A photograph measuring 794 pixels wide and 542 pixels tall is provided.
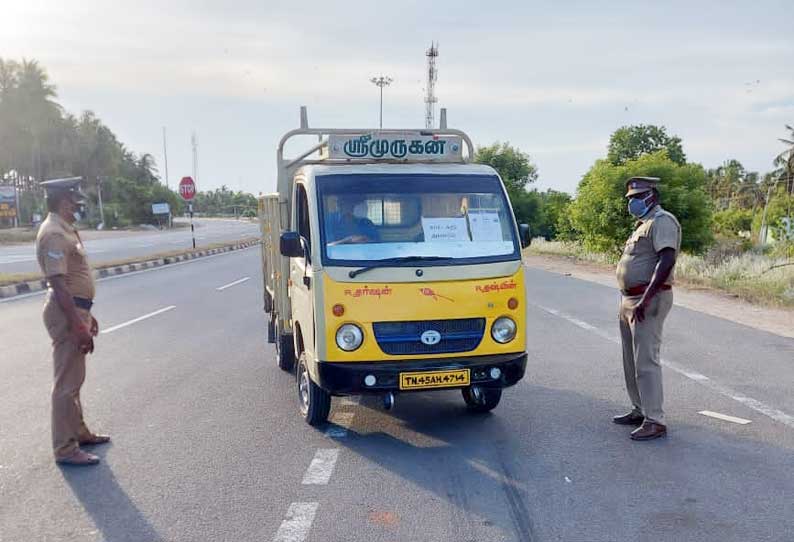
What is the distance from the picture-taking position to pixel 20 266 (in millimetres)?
23547

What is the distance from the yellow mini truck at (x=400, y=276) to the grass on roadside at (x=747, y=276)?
9641mm

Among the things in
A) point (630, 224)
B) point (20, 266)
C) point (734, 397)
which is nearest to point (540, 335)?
point (734, 397)

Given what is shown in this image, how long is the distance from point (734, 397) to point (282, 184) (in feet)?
15.4

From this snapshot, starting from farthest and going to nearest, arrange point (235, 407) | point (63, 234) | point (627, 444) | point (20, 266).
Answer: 1. point (20, 266)
2. point (235, 407)
3. point (627, 444)
4. point (63, 234)

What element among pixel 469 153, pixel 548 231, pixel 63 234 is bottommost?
pixel 548 231

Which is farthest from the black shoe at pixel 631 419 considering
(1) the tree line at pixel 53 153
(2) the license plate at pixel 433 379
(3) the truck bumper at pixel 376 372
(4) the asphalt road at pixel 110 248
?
(1) the tree line at pixel 53 153

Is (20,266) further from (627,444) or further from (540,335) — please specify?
(627,444)

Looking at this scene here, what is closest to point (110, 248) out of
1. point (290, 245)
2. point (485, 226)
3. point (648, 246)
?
point (290, 245)

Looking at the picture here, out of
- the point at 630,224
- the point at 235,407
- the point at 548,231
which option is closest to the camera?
the point at 235,407

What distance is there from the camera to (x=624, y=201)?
21.8 metres

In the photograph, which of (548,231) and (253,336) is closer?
(253,336)

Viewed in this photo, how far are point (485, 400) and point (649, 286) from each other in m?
1.69

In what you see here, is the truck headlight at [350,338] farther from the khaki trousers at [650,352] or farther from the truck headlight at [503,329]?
the khaki trousers at [650,352]

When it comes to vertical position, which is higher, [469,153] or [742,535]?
[469,153]
